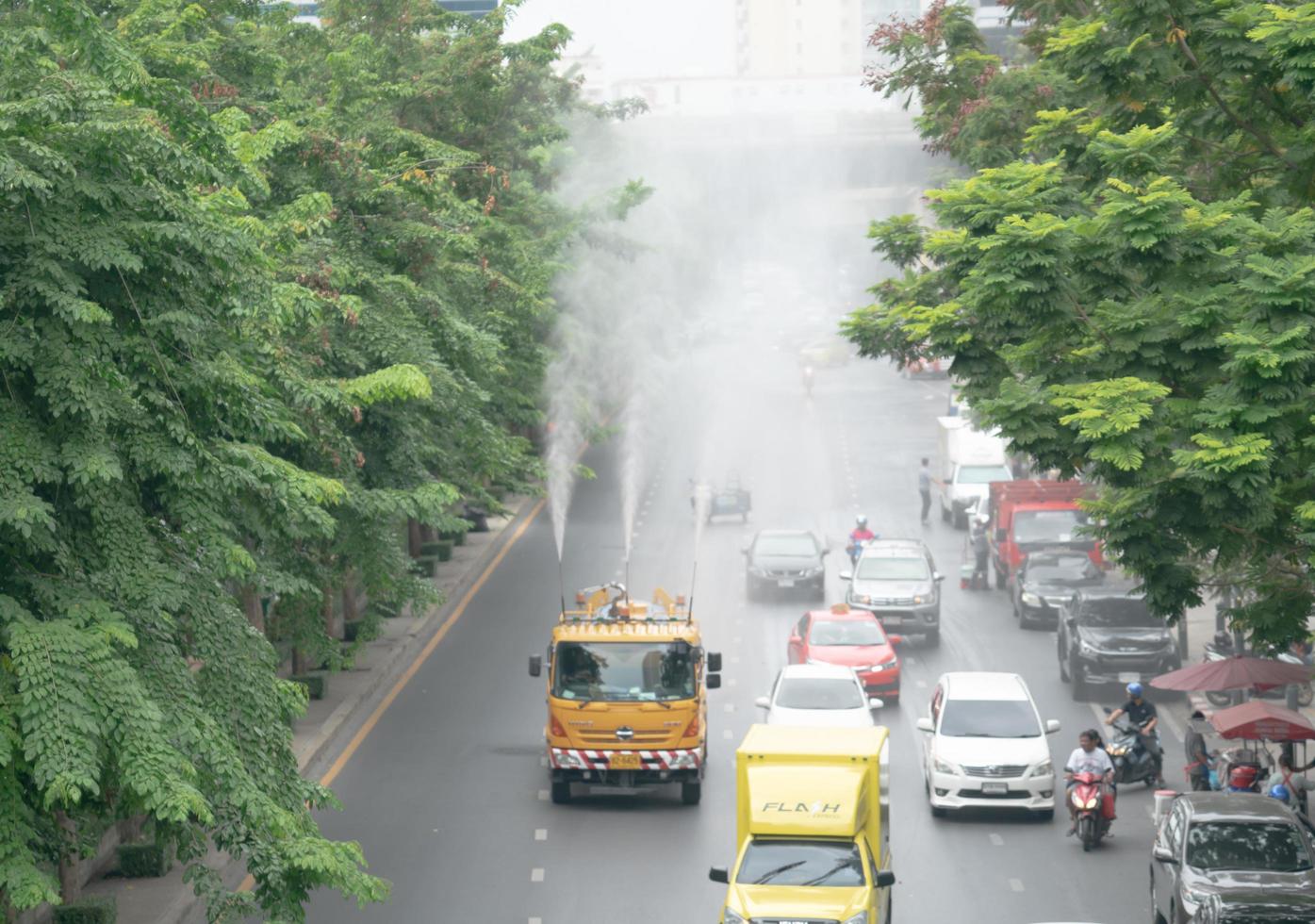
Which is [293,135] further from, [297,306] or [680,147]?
[680,147]

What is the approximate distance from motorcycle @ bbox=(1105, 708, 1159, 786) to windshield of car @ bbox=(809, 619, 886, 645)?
602 cm

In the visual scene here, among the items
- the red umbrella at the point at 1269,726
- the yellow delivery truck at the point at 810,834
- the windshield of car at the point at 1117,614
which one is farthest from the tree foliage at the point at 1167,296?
the windshield of car at the point at 1117,614

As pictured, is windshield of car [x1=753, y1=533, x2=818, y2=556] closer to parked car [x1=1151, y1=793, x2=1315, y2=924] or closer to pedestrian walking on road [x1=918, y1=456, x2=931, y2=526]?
pedestrian walking on road [x1=918, y1=456, x2=931, y2=526]

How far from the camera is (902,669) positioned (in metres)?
33.5

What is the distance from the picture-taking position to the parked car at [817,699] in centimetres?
2589

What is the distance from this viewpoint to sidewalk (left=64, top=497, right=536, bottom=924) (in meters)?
19.5

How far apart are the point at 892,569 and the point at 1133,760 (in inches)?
461

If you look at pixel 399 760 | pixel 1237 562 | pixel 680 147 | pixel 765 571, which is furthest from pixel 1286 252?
pixel 680 147

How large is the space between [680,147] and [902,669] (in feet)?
151

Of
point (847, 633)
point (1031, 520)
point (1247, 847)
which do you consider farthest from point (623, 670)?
point (1031, 520)

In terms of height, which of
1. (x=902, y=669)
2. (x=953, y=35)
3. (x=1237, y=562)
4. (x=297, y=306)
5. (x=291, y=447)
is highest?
(x=953, y=35)

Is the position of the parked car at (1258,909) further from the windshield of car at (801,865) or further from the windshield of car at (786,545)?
the windshield of car at (786,545)

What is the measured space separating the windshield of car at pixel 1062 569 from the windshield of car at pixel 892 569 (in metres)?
2.41

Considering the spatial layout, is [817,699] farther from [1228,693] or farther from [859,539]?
[859,539]
